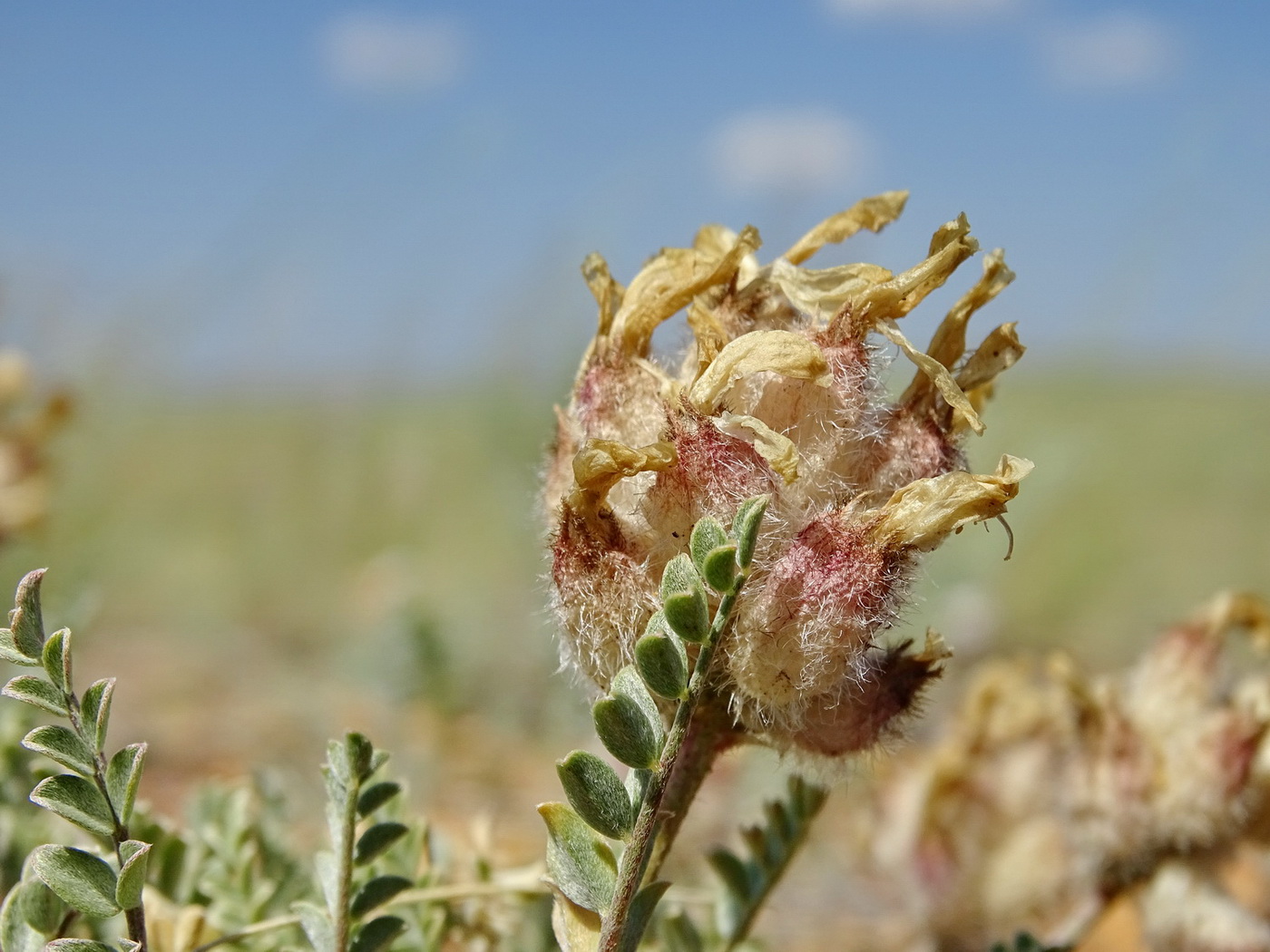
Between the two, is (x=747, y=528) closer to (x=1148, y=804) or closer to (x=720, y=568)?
(x=720, y=568)

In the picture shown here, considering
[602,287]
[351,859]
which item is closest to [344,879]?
[351,859]

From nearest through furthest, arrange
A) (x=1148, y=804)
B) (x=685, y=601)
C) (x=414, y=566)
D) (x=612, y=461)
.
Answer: (x=685, y=601), (x=612, y=461), (x=1148, y=804), (x=414, y=566)

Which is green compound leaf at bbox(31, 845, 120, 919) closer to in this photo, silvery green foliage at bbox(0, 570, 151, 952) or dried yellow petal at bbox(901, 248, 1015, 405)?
silvery green foliage at bbox(0, 570, 151, 952)

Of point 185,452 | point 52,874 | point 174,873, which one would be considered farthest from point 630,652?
point 185,452

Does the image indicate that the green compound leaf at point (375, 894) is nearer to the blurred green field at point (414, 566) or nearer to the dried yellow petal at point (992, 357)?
the blurred green field at point (414, 566)

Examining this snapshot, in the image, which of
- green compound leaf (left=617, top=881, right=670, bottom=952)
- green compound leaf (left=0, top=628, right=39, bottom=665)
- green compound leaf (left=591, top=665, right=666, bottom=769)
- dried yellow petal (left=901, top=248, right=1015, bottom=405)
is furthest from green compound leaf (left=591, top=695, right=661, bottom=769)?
dried yellow petal (left=901, top=248, right=1015, bottom=405)

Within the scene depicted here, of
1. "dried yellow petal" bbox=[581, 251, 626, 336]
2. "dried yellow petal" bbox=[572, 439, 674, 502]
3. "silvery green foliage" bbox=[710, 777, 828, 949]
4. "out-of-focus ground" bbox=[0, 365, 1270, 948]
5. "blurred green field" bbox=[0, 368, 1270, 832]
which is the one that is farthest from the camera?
"blurred green field" bbox=[0, 368, 1270, 832]
